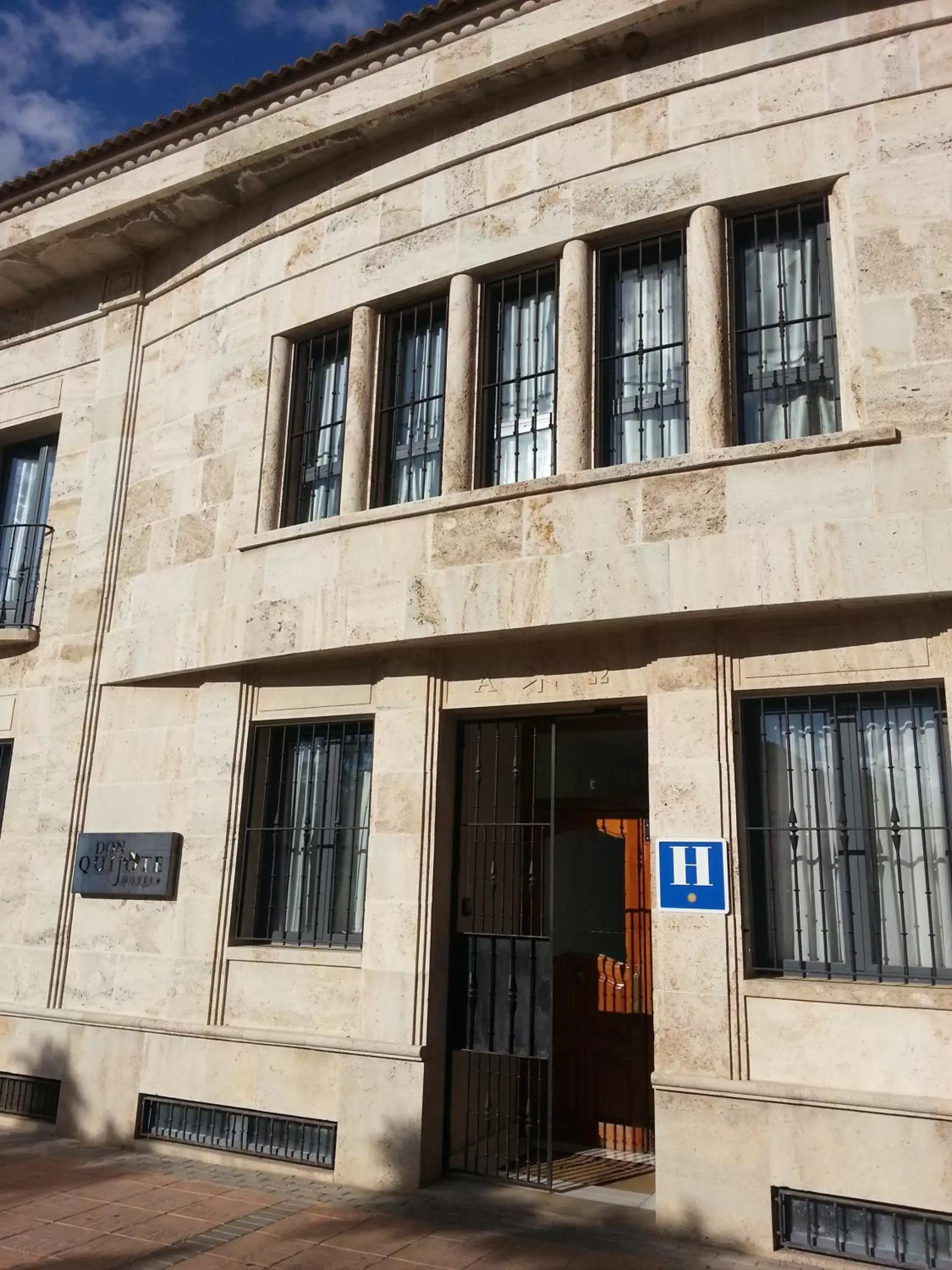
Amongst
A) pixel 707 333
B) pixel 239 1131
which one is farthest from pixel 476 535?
pixel 239 1131

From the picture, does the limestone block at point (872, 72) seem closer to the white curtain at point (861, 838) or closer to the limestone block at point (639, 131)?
the limestone block at point (639, 131)

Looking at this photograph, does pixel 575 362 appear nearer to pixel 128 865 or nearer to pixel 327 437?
pixel 327 437

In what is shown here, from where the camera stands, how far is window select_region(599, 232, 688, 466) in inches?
291

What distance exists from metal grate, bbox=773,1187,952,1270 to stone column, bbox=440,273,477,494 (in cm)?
514

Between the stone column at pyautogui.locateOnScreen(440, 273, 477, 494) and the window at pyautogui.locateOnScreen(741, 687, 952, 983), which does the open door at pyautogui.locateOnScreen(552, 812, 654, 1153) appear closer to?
the window at pyautogui.locateOnScreen(741, 687, 952, 983)

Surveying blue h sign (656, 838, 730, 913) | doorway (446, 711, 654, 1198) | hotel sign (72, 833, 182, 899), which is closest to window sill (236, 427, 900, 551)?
doorway (446, 711, 654, 1198)

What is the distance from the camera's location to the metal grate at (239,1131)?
730cm

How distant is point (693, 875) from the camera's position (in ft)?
21.0

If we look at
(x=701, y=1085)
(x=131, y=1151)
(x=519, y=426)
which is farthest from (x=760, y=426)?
(x=131, y=1151)

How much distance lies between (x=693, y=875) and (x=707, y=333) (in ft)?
12.0

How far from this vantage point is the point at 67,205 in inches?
400

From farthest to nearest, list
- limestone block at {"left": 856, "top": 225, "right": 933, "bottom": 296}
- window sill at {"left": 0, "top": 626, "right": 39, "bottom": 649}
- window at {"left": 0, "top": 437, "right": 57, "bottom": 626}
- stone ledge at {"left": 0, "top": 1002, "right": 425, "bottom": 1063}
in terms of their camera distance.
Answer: window at {"left": 0, "top": 437, "right": 57, "bottom": 626}, window sill at {"left": 0, "top": 626, "right": 39, "bottom": 649}, stone ledge at {"left": 0, "top": 1002, "right": 425, "bottom": 1063}, limestone block at {"left": 856, "top": 225, "right": 933, "bottom": 296}

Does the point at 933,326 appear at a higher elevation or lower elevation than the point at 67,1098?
higher

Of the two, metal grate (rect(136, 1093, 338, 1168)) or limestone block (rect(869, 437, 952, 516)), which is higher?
limestone block (rect(869, 437, 952, 516))
